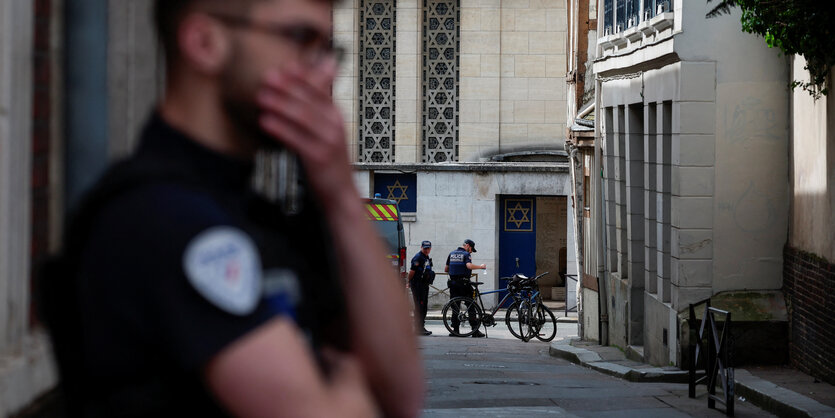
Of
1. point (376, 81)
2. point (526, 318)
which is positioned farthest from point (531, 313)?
point (376, 81)

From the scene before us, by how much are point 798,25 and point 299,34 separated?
1185 centimetres

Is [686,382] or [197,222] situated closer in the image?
[197,222]

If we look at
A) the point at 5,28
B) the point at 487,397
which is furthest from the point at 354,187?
the point at 487,397

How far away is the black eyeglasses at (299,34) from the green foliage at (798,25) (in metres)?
10.7

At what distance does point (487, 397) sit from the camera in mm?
13422

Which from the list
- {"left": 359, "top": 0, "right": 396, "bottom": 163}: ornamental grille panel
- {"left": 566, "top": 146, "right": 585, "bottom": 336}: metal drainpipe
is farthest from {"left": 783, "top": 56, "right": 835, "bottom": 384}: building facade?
{"left": 359, "top": 0, "right": 396, "bottom": 163}: ornamental grille panel

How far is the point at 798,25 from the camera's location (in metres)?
12.9

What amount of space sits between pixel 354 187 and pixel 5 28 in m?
1.96

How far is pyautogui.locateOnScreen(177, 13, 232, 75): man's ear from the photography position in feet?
→ 5.81

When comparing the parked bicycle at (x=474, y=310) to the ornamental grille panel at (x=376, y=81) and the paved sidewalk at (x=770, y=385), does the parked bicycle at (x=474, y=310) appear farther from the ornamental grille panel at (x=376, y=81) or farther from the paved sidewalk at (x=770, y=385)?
the ornamental grille panel at (x=376, y=81)

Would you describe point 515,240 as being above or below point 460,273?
above

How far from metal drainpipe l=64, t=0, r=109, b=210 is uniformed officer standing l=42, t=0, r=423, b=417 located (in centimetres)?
254

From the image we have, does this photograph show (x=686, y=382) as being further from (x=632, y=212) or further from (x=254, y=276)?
(x=254, y=276)

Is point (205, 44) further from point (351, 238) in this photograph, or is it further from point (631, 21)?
point (631, 21)
